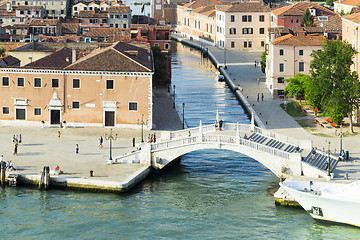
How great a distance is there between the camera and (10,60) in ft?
260

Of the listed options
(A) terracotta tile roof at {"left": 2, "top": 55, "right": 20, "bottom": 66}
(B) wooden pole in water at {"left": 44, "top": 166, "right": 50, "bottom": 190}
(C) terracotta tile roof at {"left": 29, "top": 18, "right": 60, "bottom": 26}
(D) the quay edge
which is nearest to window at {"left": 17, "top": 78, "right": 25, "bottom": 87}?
(A) terracotta tile roof at {"left": 2, "top": 55, "right": 20, "bottom": 66}

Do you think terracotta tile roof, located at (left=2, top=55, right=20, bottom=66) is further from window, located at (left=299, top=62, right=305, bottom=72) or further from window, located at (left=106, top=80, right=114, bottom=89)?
window, located at (left=299, top=62, right=305, bottom=72)

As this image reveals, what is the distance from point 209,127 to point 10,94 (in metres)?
18.4


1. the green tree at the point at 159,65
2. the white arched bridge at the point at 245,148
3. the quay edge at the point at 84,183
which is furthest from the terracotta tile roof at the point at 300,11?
the quay edge at the point at 84,183

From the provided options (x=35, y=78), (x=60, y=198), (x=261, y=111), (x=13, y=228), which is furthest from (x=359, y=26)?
(x=13, y=228)

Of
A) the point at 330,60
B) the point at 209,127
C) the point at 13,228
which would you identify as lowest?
the point at 13,228

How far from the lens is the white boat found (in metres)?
49.5

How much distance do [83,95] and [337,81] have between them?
2109cm

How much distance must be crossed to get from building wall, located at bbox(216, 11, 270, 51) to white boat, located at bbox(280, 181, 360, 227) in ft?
292

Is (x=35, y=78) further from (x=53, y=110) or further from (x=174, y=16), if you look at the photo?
(x=174, y=16)

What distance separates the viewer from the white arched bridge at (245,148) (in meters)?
57.1

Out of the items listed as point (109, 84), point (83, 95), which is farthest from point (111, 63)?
point (83, 95)

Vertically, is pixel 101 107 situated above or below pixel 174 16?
below

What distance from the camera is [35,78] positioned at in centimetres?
7231
